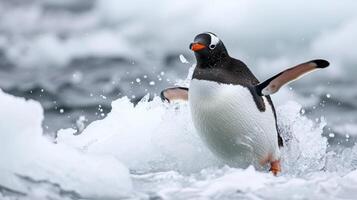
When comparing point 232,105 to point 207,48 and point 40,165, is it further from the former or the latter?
point 40,165

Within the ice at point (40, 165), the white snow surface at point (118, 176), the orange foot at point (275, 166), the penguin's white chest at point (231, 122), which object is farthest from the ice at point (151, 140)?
the ice at point (40, 165)

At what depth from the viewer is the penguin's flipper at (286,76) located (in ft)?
14.9

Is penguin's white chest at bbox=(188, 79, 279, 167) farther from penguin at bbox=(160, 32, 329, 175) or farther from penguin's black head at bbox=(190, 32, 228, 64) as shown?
penguin's black head at bbox=(190, 32, 228, 64)

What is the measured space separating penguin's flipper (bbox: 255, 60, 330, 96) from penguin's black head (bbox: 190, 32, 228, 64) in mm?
342

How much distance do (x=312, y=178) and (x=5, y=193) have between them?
5.47ft

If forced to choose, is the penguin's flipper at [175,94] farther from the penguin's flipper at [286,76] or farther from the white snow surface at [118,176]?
the penguin's flipper at [286,76]

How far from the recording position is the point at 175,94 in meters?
5.18

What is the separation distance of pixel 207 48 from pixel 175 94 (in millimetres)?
660

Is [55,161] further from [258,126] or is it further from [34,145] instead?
[258,126]

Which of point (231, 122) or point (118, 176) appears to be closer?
point (118, 176)

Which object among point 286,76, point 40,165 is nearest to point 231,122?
point 286,76

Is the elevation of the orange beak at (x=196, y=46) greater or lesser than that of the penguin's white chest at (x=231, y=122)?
greater

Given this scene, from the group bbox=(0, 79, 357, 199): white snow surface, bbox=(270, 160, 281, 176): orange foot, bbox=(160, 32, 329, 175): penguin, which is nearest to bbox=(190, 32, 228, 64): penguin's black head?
bbox=(160, 32, 329, 175): penguin

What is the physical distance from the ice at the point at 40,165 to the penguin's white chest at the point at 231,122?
935mm
